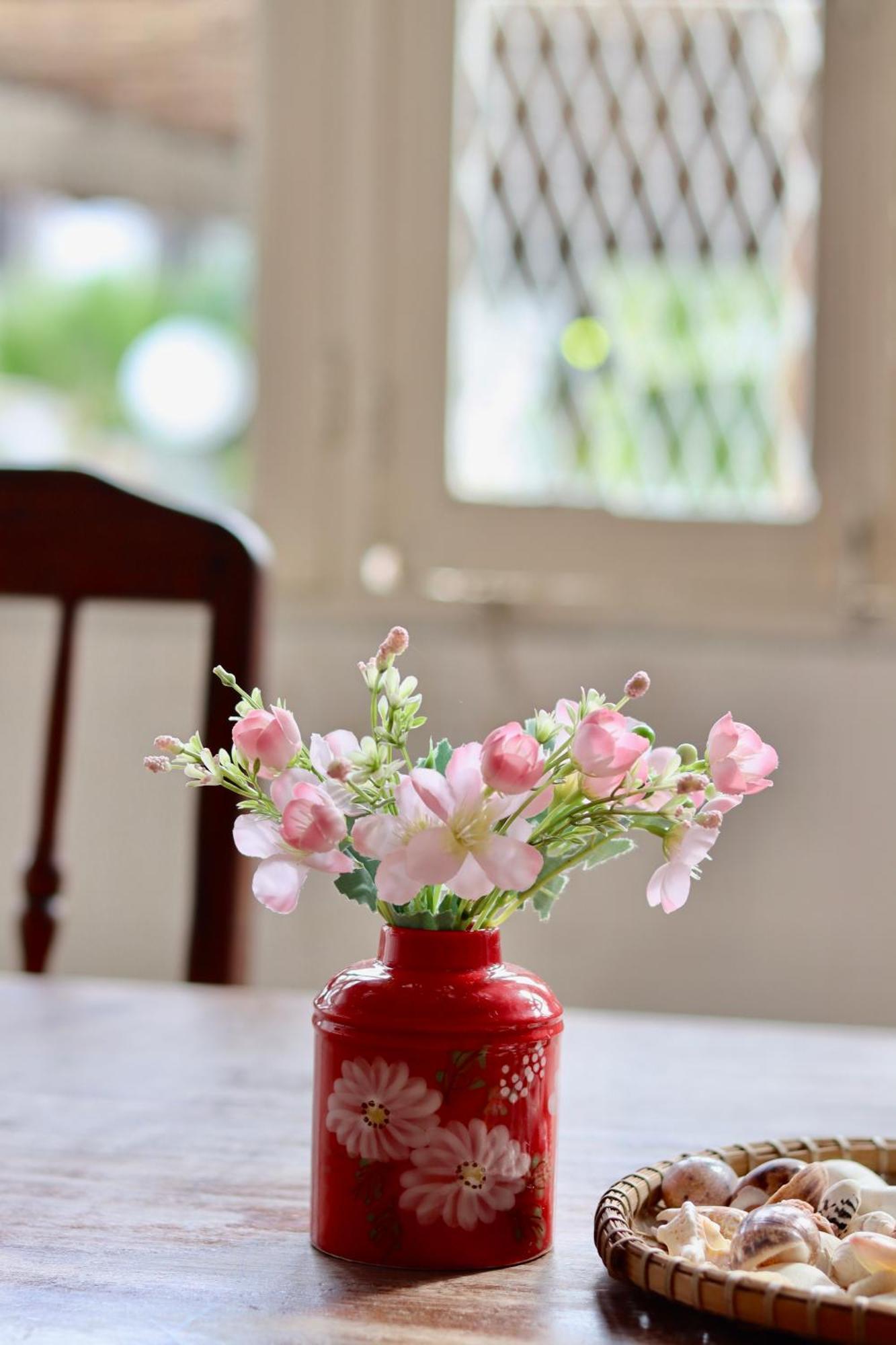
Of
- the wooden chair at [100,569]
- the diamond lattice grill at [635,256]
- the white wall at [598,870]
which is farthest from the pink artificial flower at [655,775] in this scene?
the diamond lattice grill at [635,256]

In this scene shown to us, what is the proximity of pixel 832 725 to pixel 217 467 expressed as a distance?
88 cm

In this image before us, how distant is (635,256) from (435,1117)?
5.05 ft

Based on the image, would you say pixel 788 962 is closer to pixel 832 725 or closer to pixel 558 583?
pixel 832 725

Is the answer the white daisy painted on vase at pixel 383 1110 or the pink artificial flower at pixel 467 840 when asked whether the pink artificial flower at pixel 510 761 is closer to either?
the pink artificial flower at pixel 467 840

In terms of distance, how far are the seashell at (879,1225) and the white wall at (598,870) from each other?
4.08 ft

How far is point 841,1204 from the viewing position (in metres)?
0.60

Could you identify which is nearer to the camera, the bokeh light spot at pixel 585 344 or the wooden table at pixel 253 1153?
the wooden table at pixel 253 1153

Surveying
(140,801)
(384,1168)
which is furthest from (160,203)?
(384,1168)

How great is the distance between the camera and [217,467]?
220 cm

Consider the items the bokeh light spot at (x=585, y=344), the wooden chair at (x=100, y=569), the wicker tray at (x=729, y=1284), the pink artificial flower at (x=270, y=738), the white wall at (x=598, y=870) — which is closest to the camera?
the wicker tray at (x=729, y=1284)

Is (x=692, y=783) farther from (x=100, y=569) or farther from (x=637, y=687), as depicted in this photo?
(x=100, y=569)

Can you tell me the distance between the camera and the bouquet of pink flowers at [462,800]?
584mm

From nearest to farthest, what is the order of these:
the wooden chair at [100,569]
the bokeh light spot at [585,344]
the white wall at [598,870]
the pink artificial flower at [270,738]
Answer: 1. the pink artificial flower at [270,738]
2. the wooden chair at [100,569]
3. the white wall at [598,870]
4. the bokeh light spot at [585,344]

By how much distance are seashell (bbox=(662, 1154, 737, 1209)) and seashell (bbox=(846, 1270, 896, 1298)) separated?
4.0 inches
